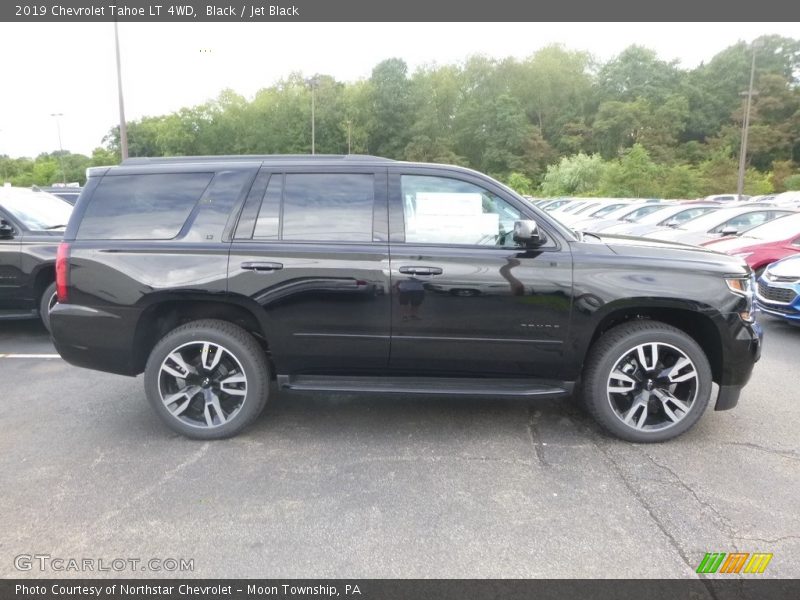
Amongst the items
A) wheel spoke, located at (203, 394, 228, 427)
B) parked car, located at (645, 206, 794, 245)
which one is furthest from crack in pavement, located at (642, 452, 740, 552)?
parked car, located at (645, 206, 794, 245)

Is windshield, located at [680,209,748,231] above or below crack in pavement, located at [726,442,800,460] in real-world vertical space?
above

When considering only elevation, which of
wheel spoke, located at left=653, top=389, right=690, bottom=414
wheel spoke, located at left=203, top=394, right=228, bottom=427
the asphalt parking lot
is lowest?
the asphalt parking lot

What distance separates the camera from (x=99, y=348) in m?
3.91

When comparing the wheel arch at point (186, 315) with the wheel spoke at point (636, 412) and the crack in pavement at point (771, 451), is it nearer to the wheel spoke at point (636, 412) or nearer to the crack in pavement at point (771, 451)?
the wheel spoke at point (636, 412)

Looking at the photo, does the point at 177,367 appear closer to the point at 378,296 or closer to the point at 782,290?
the point at 378,296

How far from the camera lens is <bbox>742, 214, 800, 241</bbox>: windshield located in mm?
8539

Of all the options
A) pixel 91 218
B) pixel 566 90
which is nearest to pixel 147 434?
pixel 91 218

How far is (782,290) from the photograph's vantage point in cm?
683

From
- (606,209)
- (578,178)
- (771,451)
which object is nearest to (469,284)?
(771,451)

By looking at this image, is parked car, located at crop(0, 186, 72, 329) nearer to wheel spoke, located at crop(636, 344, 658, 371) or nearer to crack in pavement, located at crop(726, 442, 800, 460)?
wheel spoke, located at crop(636, 344, 658, 371)

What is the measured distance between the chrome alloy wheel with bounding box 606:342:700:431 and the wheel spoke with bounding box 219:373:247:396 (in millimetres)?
2489

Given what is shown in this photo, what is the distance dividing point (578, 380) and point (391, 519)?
170 cm

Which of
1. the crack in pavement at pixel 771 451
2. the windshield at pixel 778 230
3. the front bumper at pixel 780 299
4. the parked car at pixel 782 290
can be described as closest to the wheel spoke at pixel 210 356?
the crack in pavement at pixel 771 451
